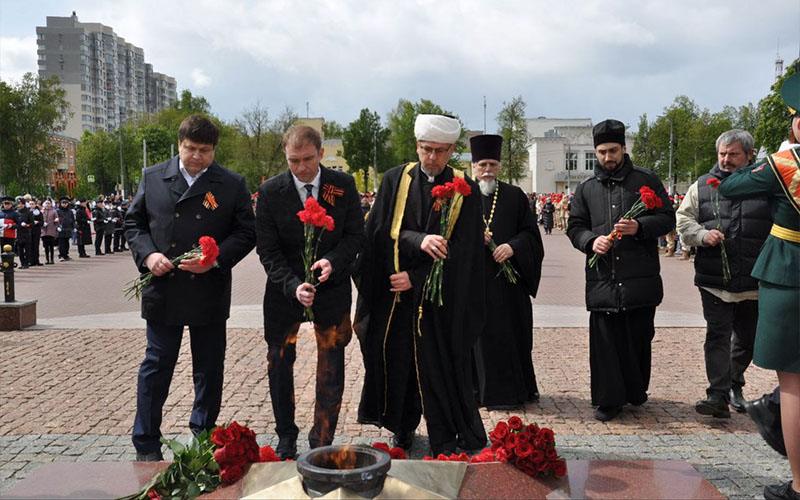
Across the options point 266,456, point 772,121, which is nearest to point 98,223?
point 266,456

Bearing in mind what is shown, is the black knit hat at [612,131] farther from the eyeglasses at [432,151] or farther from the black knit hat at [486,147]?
the eyeglasses at [432,151]

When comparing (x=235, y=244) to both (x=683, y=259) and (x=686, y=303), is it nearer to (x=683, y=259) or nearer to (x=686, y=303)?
(x=686, y=303)

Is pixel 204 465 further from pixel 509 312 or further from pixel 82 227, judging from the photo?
pixel 82 227

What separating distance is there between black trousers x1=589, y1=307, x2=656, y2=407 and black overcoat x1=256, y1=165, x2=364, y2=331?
7.06 feet

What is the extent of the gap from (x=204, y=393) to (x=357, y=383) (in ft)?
7.61

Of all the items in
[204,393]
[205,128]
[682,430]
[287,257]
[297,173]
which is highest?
[205,128]

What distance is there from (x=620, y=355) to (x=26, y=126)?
60.7 metres

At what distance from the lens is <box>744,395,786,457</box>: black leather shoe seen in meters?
3.96

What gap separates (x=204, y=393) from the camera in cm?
468

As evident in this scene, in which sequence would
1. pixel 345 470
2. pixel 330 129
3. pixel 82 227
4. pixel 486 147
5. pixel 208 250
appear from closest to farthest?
pixel 345 470 → pixel 208 250 → pixel 486 147 → pixel 82 227 → pixel 330 129

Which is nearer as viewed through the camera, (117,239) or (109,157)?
(117,239)

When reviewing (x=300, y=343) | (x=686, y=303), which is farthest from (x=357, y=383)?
(x=686, y=303)

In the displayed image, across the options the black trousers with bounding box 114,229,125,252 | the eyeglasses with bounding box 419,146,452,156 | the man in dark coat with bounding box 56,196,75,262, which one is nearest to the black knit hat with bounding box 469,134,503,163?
the eyeglasses with bounding box 419,146,452,156

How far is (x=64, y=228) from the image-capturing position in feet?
77.7
